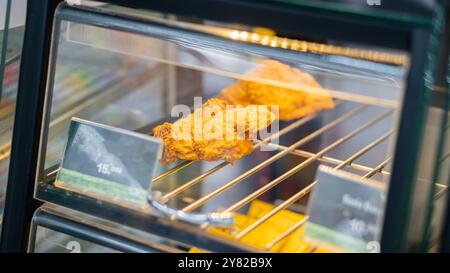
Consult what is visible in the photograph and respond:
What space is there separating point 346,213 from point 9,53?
87cm

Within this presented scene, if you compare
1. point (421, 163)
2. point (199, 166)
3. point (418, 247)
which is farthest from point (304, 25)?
point (199, 166)

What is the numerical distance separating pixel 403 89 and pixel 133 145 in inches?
19.3

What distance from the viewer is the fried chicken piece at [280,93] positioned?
1.25 m

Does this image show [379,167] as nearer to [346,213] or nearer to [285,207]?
[285,207]

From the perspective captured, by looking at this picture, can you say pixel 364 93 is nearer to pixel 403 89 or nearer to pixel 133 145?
pixel 403 89

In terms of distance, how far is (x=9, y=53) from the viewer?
58.2 inches

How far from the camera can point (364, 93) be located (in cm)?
121

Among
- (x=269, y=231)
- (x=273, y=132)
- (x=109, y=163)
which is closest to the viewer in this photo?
(x=109, y=163)

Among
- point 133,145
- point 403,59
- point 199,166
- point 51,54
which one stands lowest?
point 199,166

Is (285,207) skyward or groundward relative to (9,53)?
groundward

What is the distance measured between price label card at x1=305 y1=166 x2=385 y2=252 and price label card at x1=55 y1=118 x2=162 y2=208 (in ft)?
1.01

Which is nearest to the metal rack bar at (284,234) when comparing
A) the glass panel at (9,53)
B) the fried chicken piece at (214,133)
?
the fried chicken piece at (214,133)

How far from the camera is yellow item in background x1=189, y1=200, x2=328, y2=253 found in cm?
121

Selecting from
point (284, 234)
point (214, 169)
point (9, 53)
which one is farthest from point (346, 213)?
point (9, 53)
